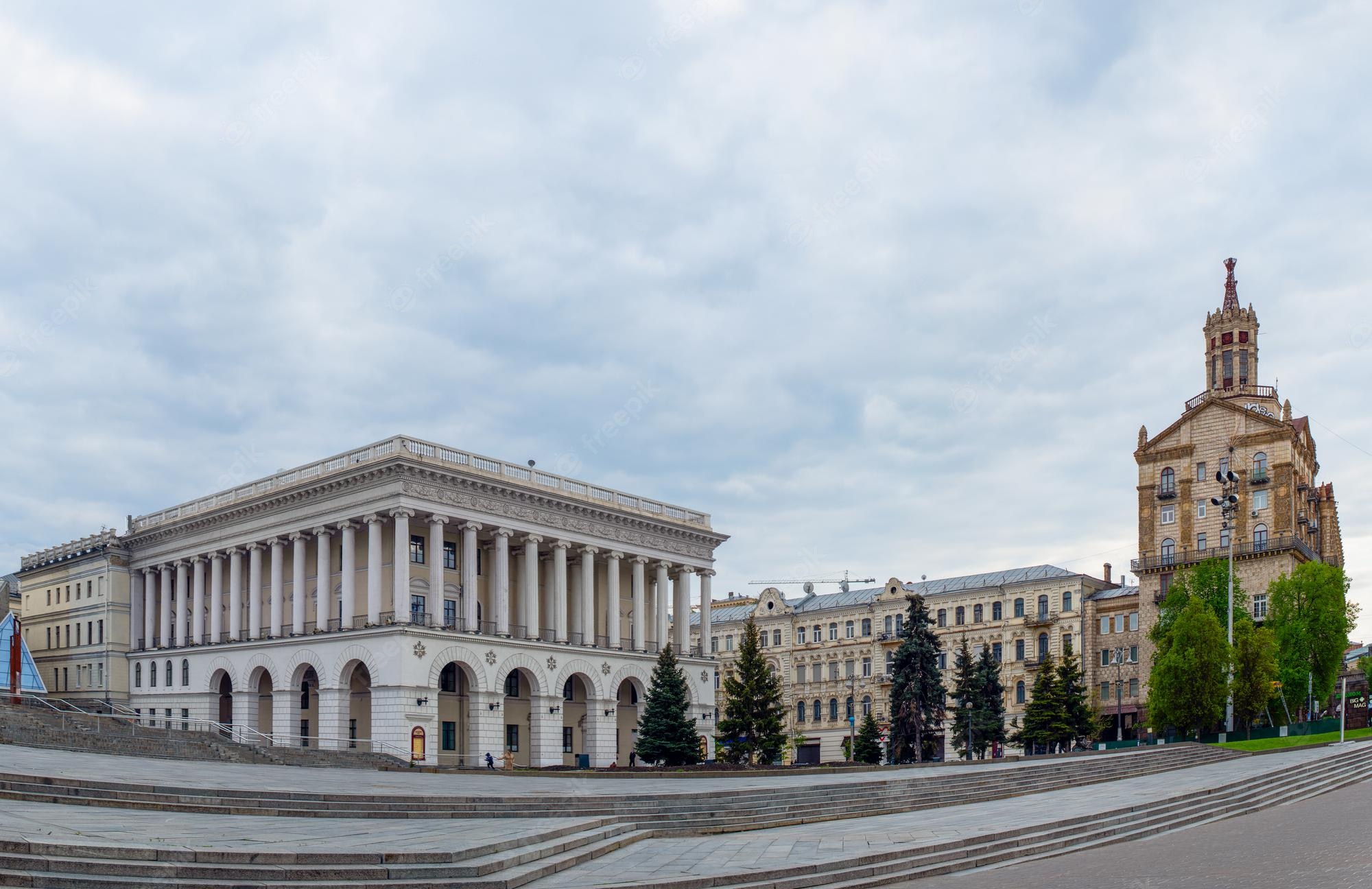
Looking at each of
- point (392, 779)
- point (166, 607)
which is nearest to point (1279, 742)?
point (392, 779)

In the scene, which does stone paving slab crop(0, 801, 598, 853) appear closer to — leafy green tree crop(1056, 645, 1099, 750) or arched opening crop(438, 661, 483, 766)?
arched opening crop(438, 661, 483, 766)

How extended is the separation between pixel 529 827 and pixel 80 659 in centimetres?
6256

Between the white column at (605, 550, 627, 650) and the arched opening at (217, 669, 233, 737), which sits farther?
the white column at (605, 550, 627, 650)

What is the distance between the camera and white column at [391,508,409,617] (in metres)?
55.8

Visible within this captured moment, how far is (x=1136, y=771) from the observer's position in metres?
40.6

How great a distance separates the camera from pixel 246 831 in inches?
765

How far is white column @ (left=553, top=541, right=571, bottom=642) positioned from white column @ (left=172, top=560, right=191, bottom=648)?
21.7m

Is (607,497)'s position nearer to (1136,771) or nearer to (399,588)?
(399,588)

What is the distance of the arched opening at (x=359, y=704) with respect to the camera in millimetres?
58000

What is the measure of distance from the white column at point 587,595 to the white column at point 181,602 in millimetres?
22732

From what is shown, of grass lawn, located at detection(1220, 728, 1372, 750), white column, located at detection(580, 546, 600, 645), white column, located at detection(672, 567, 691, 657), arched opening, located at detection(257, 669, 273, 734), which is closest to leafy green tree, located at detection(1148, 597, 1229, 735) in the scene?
grass lawn, located at detection(1220, 728, 1372, 750)

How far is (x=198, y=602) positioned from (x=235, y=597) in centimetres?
423

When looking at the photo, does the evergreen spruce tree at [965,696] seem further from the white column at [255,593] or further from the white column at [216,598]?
the white column at [216,598]

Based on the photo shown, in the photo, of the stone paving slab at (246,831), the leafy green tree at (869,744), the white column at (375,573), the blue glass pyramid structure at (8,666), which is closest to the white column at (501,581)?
the white column at (375,573)
